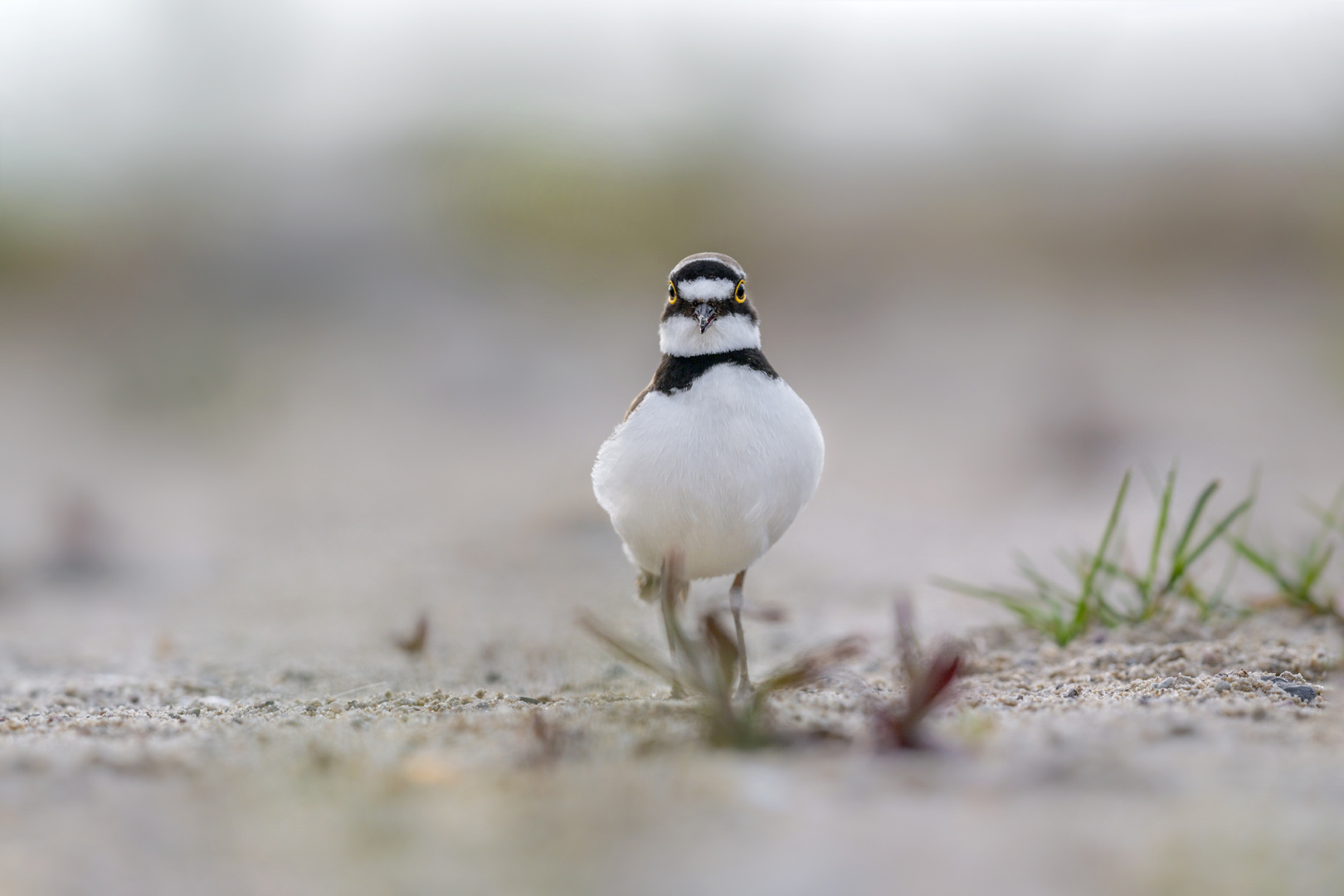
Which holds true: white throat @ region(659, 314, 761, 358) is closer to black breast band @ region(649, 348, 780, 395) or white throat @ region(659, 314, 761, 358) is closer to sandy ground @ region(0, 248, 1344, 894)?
black breast band @ region(649, 348, 780, 395)

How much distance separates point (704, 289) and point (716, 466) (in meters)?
0.63

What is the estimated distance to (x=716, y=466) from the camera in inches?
141

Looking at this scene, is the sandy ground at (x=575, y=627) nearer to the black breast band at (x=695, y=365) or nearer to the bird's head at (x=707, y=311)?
the black breast band at (x=695, y=365)

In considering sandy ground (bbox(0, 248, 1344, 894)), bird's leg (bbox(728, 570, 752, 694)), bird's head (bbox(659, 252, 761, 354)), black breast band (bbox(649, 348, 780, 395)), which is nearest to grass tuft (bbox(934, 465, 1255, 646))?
sandy ground (bbox(0, 248, 1344, 894))

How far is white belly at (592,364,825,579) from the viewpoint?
3.60m

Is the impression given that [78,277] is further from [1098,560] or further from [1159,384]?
[1098,560]

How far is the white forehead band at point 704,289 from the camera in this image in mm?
3812

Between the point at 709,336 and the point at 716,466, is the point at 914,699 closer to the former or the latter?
the point at 716,466

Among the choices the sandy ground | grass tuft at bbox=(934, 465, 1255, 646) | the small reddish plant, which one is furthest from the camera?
grass tuft at bbox=(934, 465, 1255, 646)

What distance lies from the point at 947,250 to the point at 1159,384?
4262mm

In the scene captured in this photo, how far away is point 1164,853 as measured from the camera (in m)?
1.90

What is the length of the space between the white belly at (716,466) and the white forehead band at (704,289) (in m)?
0.24

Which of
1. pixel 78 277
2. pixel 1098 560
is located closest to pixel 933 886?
pixel 1098 560


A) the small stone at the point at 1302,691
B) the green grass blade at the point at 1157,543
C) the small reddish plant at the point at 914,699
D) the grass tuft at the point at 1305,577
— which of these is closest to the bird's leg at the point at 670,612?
the small reddish plant at the point at 914,699
